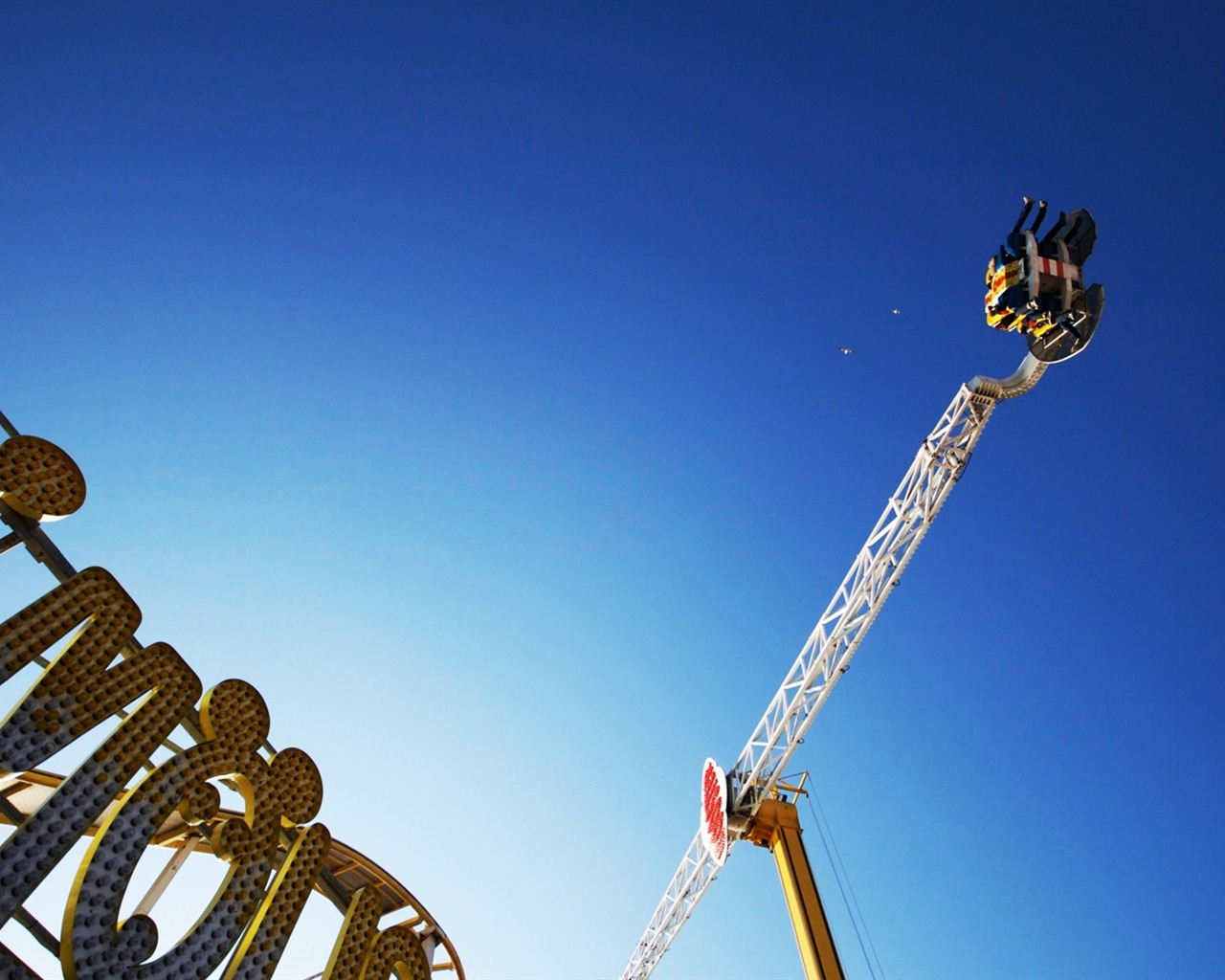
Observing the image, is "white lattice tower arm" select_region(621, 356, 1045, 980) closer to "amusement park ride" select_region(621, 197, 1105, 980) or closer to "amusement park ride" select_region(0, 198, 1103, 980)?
"amusement park ride" select_region(621, 197, 1105, 980)

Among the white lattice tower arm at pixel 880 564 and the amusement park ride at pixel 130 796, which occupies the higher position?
the white lattice tower arm at pixel 880 564

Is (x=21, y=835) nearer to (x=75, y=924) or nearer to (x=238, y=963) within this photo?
(x=75, y=924)

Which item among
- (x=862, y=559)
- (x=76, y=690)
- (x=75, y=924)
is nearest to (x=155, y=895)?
(x=75, y=924)

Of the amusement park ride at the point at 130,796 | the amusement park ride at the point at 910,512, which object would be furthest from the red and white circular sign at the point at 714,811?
the amusement park ride at the point at 130,796

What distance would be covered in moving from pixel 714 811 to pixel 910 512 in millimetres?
11985

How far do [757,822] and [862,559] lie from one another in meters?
9.10

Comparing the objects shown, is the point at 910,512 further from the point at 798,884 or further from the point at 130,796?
the point at 130,796

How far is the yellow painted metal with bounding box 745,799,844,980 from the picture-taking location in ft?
65.0

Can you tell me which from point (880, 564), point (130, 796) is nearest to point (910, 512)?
point (880, 564)

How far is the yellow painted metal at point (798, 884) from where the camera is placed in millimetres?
19797

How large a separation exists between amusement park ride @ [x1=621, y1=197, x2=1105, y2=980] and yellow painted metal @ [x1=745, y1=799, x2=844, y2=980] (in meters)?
0.04

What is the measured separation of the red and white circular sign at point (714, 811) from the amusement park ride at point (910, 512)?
32mm

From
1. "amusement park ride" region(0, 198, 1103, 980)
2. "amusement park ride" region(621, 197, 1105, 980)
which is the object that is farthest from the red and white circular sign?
"amusement park ride" region(0, 198, 1103, 980)

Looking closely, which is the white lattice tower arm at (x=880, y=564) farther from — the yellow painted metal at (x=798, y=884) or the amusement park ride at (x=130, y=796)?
the amusement park ride at (x=130, y=796)
